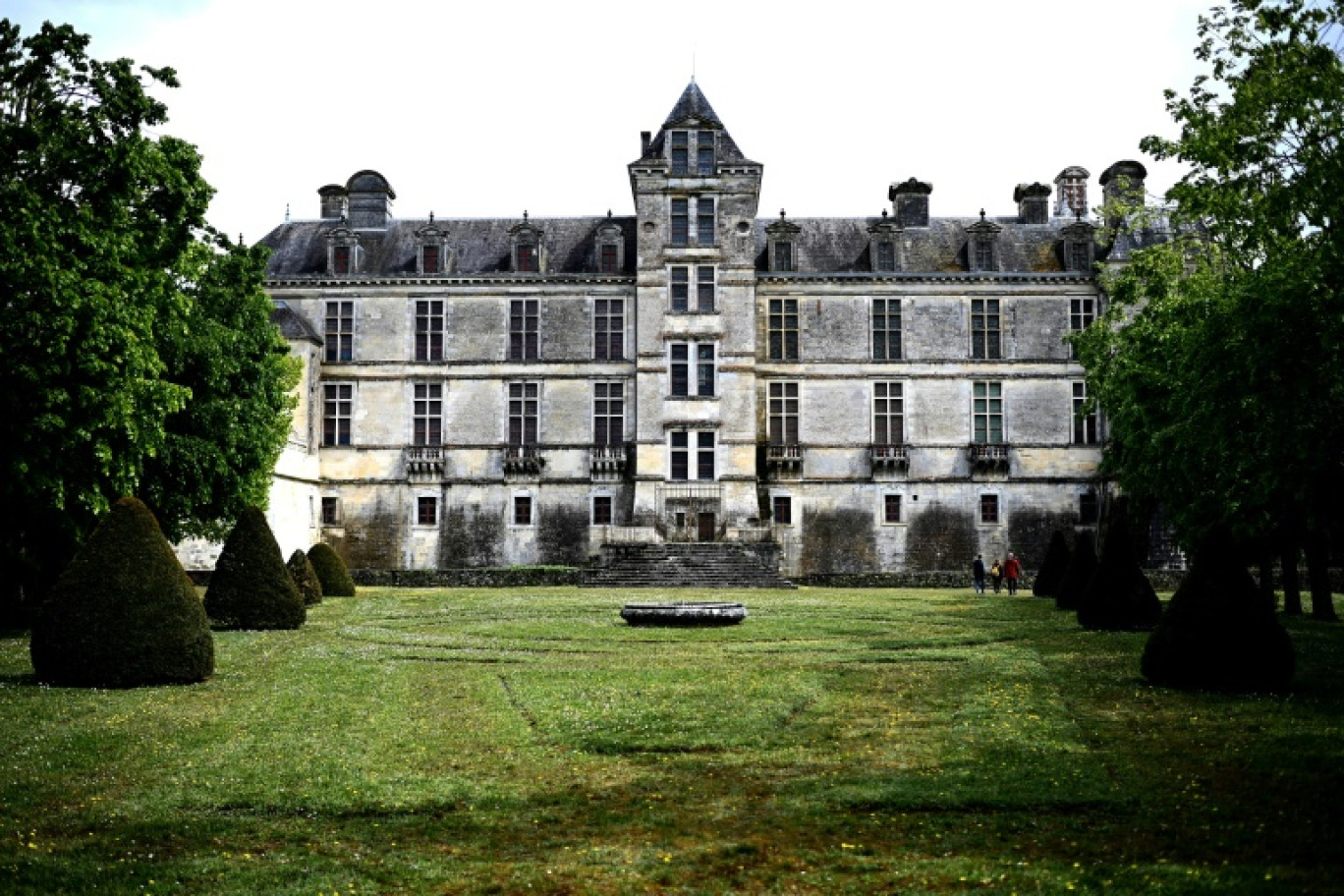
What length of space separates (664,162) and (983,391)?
1530cm

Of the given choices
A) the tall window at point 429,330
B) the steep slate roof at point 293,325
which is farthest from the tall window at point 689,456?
the steep slate roof at point 293,325

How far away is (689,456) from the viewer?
44781 mm

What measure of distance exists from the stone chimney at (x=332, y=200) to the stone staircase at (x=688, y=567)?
19.9 meters

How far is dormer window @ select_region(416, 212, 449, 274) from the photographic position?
154 feet

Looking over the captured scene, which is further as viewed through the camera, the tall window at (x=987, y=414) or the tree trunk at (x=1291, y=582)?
the tall window at (x=987, y=414)

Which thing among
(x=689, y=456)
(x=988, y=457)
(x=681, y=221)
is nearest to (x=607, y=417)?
(x=689, y=456)

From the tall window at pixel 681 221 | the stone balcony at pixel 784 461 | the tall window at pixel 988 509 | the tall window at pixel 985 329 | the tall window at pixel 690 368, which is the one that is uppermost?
the tall window at pixel 681 221

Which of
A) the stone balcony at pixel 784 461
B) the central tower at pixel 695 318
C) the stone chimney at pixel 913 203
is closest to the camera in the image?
the central tower at pixel 695 318

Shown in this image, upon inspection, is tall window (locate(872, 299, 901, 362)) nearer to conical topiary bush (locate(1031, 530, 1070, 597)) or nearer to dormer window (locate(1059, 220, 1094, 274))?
dormer window (locate(1059, 220, 1094, 274))

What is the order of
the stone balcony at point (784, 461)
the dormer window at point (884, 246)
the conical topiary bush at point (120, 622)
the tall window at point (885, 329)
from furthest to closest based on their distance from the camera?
the dormer window at point (884, 246) < the tall window at point (885, 329) < the stone balcony at point (784, 461) < the conical topiary bush at point (120, 622)

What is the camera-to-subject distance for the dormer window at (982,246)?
4688 cm

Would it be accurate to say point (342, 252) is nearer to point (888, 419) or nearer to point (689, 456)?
point (689, 456)

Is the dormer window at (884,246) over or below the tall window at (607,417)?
over

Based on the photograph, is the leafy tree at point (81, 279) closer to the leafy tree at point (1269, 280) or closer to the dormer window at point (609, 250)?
the leafy tree at point (1269, 280)
